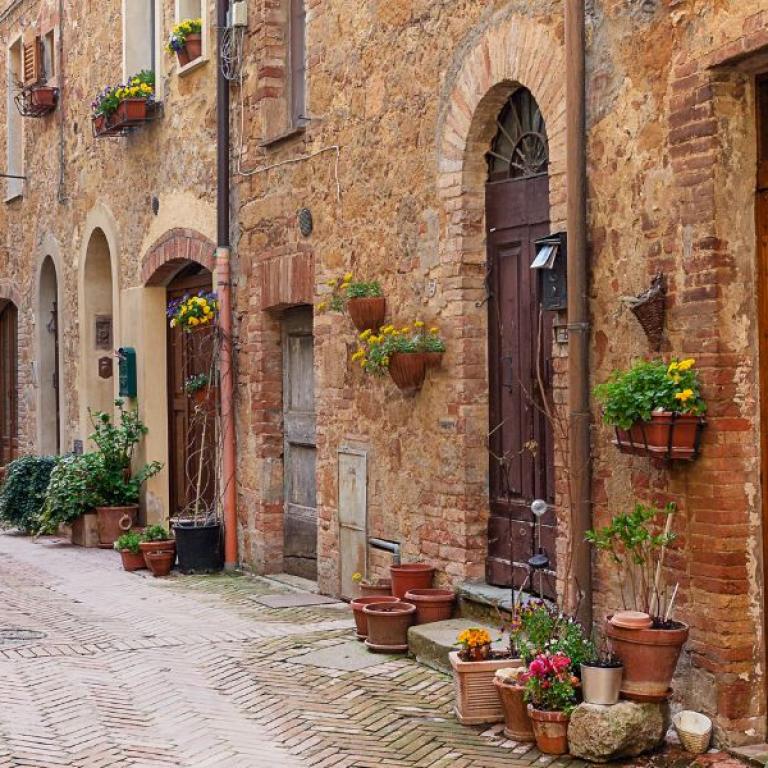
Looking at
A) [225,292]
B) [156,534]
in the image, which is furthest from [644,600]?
[156,534]

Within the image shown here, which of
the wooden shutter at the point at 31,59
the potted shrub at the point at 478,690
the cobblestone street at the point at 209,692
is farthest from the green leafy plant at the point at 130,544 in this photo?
the wooden shutter at the point at 31,59

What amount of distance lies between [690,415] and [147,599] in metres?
5.24

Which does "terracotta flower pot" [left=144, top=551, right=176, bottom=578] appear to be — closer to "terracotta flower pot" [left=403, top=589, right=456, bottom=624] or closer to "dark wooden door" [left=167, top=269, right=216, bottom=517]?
"dark wooden door" [left=167, top=269, right=216, bottom=517]

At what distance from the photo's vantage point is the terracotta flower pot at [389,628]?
7379 mm

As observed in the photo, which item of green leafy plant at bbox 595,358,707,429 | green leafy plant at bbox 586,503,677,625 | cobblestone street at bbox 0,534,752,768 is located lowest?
cobblestone street at bbox 0,534,752,768

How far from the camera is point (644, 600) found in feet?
18.6

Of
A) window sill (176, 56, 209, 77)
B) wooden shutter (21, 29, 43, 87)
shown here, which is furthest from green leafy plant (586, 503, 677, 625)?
wooden shutter (21, 29, 43, 87)

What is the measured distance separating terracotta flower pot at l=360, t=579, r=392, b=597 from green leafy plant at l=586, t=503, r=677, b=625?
2200 mm

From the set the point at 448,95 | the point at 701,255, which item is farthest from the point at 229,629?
the point at 701,255

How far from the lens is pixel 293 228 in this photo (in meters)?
9.66

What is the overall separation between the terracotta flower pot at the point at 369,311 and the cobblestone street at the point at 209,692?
191cm

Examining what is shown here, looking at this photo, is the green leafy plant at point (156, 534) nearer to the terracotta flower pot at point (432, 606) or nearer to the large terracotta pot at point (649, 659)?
the terracotta flower pot at point (432, 606)

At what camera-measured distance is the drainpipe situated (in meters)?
6.21

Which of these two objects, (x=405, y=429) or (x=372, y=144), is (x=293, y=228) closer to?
(x=372, y=144)
